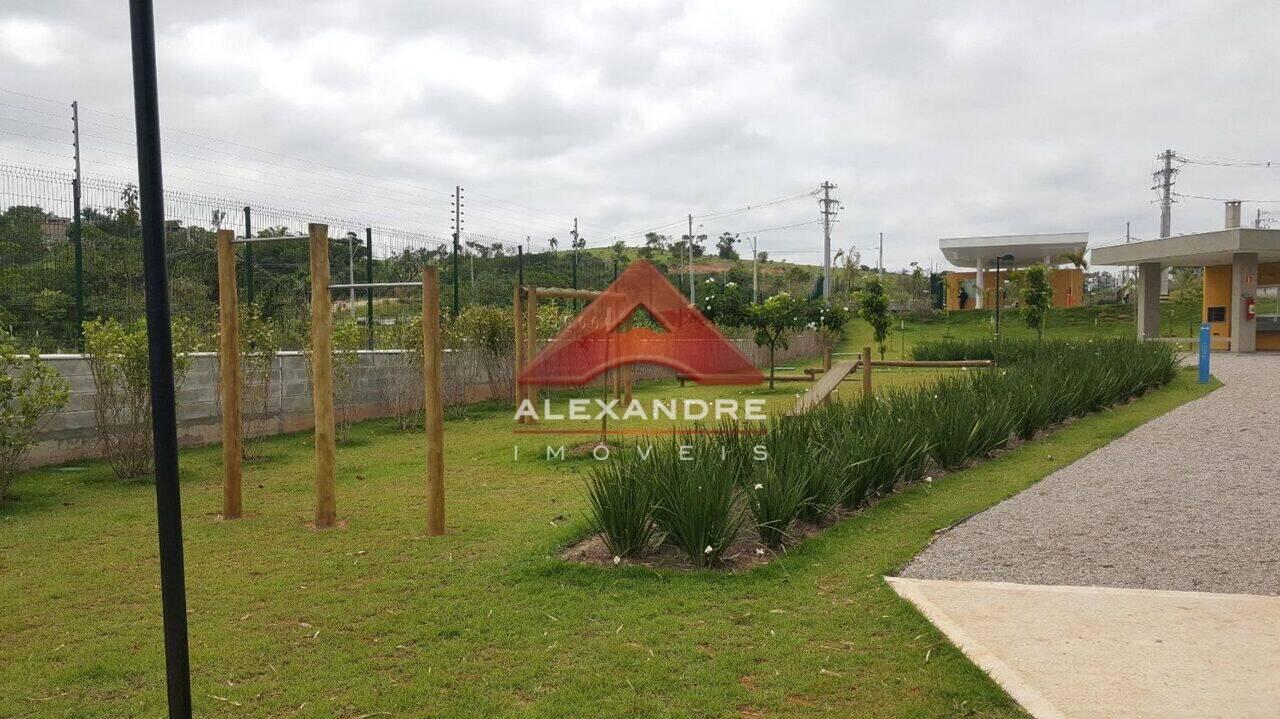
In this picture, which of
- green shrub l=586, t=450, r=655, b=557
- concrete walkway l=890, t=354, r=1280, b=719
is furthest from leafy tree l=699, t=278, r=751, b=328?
green shrub l=586, t=450, r=655, b=557

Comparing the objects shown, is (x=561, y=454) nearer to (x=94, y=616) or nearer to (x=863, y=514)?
(x=863, y=514)

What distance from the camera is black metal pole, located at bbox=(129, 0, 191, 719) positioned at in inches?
77.1

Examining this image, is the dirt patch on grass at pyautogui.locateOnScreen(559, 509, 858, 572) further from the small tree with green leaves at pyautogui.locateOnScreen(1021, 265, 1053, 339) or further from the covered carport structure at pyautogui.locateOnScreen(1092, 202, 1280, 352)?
the small tree with green leaves at pyautogui.locateOnScreen(1021, 265, 1053, 339)

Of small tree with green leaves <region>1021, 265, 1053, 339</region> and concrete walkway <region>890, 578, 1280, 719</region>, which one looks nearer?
concrete walkway <region>890, 578, 1280, 719</region>

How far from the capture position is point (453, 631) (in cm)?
393

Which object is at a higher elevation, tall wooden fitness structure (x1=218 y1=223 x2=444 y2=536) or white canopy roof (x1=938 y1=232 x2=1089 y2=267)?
white canopy roof (x1=938 y1=232 x2=1089 y2=267)

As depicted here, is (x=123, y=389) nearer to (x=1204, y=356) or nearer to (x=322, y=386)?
(x=322, y=386)

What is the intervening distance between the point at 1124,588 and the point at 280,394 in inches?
369

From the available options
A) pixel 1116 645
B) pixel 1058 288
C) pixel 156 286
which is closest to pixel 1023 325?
pixel 1058 288

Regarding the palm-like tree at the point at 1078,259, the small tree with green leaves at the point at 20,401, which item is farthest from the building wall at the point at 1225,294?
the small tree with green leaves at the point at 20,401

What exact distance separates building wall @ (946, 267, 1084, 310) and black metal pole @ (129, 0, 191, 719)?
48.2 meters

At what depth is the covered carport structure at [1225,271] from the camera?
74.4 feet

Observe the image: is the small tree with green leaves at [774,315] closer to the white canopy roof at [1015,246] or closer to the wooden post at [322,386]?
the wooden post at [322,386]

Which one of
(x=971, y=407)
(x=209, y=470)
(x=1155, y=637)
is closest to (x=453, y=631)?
(x=1155, y=637)
